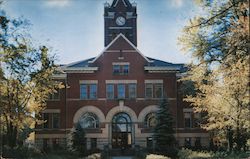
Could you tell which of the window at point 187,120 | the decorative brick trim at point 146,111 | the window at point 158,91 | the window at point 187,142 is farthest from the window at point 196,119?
the decorative brick trim at point 146,111

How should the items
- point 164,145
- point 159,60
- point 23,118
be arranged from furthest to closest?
point 159,60
point 164,145
point 23,118

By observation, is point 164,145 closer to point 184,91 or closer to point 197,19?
point 184,91

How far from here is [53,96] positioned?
141 feet

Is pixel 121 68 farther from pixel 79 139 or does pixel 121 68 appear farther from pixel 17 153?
pixel 17 153

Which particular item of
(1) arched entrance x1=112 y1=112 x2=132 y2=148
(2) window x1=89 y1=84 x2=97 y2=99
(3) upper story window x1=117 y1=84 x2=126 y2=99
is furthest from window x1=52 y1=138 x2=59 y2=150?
(3) upper story window x1=117 y1=84 x2=126 y2=99

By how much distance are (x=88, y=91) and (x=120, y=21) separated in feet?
52.6

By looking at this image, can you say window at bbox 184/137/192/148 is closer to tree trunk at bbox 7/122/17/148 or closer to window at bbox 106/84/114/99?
window at bbox 106/84/114/99

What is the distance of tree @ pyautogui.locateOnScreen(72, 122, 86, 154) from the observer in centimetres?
3672

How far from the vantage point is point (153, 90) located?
42.3 meters

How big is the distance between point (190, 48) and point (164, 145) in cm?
1580

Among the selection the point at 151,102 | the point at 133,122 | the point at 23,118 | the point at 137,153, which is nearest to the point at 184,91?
the point at 151,102

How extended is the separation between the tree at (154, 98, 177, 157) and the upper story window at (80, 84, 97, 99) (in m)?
9.05

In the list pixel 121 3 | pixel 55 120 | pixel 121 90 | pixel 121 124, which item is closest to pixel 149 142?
pixel 121 124

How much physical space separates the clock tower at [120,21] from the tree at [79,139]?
1866cm
